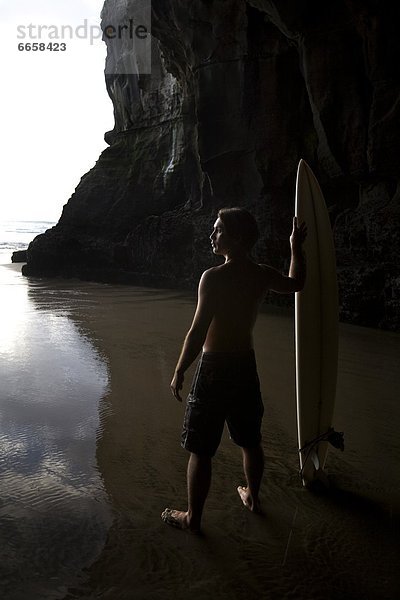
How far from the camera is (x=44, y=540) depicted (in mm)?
2402

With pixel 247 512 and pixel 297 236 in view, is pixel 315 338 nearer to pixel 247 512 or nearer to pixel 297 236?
pixel 297 236

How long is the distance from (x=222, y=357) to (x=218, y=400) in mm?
207

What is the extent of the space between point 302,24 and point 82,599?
9.52 m

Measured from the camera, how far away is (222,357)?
2473mm

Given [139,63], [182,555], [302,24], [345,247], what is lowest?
[182,555]

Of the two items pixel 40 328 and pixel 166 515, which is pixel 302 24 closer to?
pixel 40 328

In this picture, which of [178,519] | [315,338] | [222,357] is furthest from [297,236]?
[178,519]

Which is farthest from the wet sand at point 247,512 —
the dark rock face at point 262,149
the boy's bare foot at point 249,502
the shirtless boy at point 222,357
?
the dark rock face at point 262,149

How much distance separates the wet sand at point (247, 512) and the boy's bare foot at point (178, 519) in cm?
4

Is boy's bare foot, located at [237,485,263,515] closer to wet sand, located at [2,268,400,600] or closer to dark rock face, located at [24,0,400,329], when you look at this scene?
wet sand, located at [2,268,400,600]

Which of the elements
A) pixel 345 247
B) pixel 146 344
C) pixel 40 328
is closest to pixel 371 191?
pixel 345 247

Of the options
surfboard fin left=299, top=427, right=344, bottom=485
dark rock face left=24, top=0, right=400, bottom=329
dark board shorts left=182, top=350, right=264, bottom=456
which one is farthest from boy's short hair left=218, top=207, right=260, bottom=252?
dark rock face left=24, top=0, right=400, bottom=329

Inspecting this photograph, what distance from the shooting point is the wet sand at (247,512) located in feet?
6.93

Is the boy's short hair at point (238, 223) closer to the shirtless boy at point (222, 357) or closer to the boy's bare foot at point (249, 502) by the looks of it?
the shirtless boy at point (222, 357)
